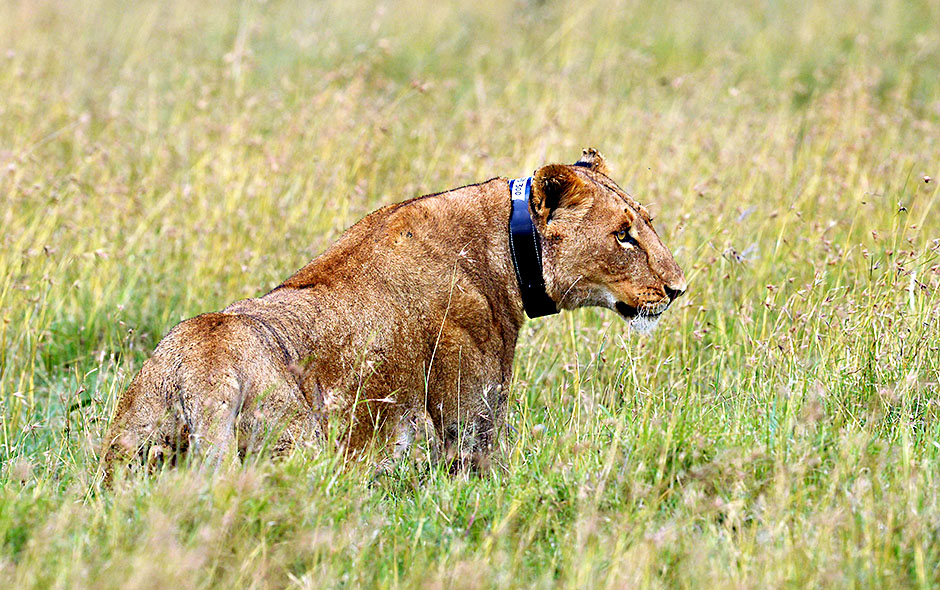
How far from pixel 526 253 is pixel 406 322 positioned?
1.80 feet

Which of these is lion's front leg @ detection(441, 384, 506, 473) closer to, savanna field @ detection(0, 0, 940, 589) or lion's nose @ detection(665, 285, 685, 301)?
savanna field @ detection(0, 0, 940, 589)

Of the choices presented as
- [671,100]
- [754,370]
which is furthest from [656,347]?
[671,100]

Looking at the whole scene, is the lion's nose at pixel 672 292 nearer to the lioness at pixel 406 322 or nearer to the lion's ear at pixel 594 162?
the lioness at pixel 406 322

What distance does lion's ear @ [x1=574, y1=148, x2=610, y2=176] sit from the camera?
4.48 metres

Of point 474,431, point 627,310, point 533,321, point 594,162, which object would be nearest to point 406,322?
point 474,431

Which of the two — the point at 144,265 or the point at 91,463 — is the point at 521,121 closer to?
the point at 144,265

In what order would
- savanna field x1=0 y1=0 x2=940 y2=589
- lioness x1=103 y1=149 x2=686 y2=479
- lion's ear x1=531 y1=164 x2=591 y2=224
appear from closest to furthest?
savanna field x1=0 y1=0 x2=940 y2=589 < lioness x1=103 y1=149 x2=686 y2=479 < lion's ear x1=531 y1=164 x2=591 y2=224

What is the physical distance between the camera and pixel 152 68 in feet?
31.0

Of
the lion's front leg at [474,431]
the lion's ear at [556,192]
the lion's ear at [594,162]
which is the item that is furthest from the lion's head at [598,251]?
the lion's front leg at [474,431]

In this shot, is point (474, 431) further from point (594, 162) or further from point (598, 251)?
point (594, 162)

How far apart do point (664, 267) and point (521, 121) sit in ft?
13.7

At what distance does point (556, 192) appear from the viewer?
13.2 feet

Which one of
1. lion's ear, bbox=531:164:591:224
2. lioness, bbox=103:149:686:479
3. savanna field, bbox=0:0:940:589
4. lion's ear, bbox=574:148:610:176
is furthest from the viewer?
lion's ear, bbox=574:148:610:176

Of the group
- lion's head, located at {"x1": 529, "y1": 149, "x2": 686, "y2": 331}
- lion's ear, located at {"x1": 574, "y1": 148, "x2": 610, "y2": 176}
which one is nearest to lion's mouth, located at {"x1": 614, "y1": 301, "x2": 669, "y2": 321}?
lion's head, located at {"x1": 529, "y1": 149, "x2": 686, "y2": 331}
